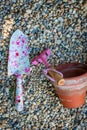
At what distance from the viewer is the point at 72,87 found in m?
1.56

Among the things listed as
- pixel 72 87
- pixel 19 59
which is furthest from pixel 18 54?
pixel 72 87

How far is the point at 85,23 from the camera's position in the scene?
163 centimetres

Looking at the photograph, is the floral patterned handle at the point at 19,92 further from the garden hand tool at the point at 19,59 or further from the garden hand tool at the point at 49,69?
the garden hand tool at the point at 49,69

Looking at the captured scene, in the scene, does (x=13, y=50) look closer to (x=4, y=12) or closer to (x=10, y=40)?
(x=10, y=40)

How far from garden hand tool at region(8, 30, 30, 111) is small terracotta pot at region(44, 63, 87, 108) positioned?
0.50 feet

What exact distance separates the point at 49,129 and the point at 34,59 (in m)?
0.33

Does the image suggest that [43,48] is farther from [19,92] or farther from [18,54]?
[19,92]

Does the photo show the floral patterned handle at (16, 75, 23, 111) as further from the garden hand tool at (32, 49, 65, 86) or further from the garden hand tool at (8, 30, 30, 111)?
the garden hand tool at (32, 49, 65, 86)

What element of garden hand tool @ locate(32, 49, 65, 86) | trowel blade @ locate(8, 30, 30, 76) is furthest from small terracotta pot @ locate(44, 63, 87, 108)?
trowel blade @ locate(8, 30, 30, 76)

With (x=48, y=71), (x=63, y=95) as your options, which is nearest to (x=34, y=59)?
(x=48, y=71)

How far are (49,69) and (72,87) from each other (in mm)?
123

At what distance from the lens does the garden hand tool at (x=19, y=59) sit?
1640 millimetres

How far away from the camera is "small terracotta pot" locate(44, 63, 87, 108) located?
1.55 metres

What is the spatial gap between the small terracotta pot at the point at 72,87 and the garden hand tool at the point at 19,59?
0.50 ft
